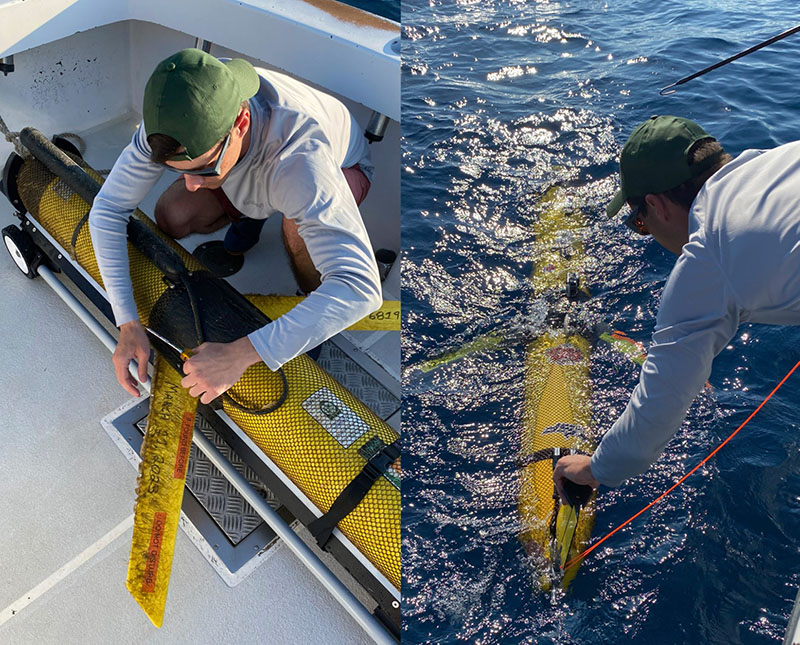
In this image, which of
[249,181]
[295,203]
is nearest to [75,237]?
[249,181]

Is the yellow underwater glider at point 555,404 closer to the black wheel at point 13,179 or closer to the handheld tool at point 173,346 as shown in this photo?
the handheld tool at point 173,346

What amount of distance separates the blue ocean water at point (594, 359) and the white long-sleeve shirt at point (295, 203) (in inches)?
50.4

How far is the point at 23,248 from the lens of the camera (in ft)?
10.5

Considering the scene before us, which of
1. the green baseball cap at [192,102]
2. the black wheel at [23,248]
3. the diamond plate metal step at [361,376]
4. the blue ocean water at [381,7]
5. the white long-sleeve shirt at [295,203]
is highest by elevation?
the green baseball cap at [192,102]

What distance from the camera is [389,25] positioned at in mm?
3494

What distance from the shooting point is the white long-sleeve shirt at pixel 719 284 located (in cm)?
183

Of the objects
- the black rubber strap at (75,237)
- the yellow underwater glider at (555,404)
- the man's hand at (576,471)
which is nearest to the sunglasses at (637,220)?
the man's hand at (576,471)

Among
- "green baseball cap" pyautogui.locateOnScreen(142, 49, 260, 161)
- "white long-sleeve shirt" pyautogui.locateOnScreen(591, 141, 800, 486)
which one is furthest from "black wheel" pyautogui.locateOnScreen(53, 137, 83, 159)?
"white long-sleeve shirt" pyautogui.locateOnScreen(591, 141, 800, 486)

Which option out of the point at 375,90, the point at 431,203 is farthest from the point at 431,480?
the point at 431,203

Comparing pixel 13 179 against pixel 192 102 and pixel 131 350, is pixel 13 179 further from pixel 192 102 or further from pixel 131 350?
pixel 192 102

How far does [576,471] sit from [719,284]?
0.83 m

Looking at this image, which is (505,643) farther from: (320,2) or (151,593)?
(320,2)

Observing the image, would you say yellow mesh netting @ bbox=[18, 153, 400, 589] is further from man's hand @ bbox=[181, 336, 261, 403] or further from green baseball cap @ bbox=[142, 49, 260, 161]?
green baseball cap @ bbox=[142, 49, 260, 161]

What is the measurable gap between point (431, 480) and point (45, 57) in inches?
133
